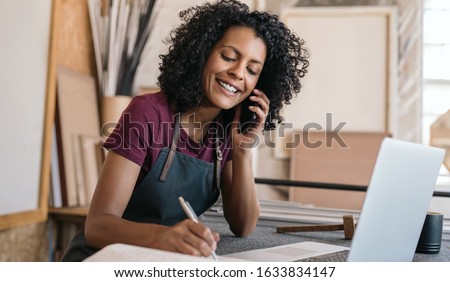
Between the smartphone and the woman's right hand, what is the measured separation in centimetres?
66

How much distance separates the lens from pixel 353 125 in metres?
3.92

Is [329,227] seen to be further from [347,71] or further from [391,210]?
[347,71]

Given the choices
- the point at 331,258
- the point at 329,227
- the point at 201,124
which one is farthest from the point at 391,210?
the point at 201,124

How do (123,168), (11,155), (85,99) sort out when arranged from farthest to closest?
(85,99)
(11,155)
(123,168)

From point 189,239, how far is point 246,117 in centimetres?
74

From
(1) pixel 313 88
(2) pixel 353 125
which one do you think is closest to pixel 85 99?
(1) pixel 313 88

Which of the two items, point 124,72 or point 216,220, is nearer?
point 216,220

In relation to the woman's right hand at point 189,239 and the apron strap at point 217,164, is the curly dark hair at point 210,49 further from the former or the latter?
the woman's right hand at point 189,239

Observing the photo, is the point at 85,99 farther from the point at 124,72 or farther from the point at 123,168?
the point at 123,168

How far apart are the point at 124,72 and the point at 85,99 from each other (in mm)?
429

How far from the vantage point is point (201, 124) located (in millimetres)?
1532

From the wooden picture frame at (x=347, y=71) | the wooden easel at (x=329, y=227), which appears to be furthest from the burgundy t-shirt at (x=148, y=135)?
the wooden picture frame at (x=347, y=71)

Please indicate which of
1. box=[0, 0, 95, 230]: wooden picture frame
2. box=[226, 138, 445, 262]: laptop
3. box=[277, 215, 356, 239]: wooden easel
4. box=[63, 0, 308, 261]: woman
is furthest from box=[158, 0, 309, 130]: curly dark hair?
box=[0, 0, 95, 230]: wooden picture frame
